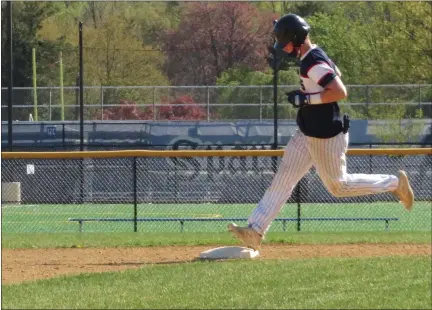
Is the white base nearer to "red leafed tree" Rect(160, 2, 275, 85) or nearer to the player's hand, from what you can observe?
the player's hand

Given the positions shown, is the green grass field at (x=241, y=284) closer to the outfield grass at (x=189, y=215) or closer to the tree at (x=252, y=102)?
the outfield grass at (x=189, y=215)

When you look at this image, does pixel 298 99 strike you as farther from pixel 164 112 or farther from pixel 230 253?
pixel 164 112

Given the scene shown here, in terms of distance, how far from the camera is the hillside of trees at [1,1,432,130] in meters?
35.2

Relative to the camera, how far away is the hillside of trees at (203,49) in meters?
35.2

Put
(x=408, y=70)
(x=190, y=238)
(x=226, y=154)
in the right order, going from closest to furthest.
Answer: (x=190, y=238)
(x=226, y=154)
(x=408, y=70)

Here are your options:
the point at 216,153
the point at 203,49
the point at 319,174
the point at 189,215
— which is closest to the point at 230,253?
the point at 319,174

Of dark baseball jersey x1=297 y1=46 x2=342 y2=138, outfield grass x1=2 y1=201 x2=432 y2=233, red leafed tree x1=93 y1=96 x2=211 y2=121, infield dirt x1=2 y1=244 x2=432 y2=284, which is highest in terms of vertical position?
dark baseball jersey x1=297 y1=46 x2=342 y2=138

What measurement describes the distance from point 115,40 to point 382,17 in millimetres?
11083

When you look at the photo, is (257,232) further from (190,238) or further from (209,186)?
(209,186)

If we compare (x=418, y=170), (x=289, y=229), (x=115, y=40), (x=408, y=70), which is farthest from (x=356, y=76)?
(x=289, y=229)

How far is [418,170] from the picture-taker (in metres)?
20.9

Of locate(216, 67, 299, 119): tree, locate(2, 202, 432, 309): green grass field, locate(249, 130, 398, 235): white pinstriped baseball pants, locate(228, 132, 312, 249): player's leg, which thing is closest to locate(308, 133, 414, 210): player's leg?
locate(249, 130, 398, 235): white pinstriped baseball pants

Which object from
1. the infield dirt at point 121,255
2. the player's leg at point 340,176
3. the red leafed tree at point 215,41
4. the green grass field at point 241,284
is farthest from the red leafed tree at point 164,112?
the player's leg at point 340,176

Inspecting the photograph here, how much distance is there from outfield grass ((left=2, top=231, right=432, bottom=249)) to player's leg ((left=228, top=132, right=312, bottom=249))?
16.5 ft
